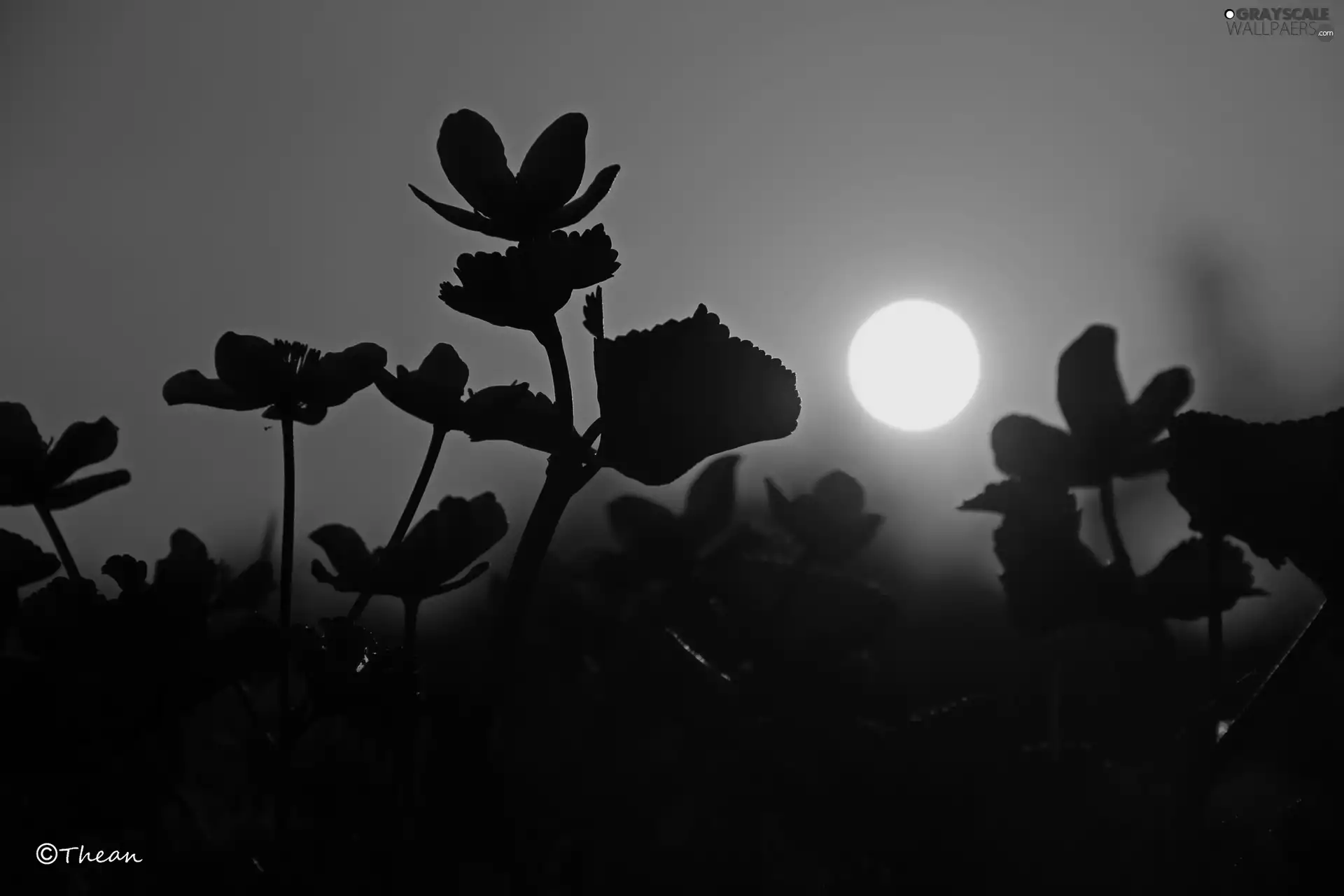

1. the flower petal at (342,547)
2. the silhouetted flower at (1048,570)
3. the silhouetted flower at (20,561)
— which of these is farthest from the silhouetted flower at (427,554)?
the silhouetted flower at (1048,570)


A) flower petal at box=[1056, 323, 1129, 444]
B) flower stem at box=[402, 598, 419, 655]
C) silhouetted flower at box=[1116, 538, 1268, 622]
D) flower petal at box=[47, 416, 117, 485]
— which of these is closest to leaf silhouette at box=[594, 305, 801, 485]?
flower stem at box=[402, 598, 419, 655]

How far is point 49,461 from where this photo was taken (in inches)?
44.6

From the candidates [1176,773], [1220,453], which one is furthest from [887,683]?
[1220,453]

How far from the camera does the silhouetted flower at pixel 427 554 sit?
980mm

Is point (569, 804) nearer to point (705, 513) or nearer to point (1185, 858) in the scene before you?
point (1185, 858)

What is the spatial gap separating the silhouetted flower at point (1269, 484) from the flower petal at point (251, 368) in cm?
78

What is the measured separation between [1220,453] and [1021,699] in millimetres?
441

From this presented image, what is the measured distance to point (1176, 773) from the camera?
79 cm

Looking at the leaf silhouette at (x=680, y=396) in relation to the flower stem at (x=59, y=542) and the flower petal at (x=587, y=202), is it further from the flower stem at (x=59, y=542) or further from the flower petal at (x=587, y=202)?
the flower stem at (x=59, y=542)

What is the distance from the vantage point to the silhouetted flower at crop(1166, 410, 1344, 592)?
2.36 feet

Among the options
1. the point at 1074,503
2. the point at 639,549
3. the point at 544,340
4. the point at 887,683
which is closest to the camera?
the point at 544,340

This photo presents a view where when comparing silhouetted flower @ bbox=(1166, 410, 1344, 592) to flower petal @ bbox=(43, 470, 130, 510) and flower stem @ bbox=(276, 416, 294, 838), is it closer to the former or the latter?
flower stem @ bbox=(276, 416, 294, 838)

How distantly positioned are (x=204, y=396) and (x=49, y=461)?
254 millimetres

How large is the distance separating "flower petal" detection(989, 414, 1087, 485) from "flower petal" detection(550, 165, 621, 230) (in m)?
0.49
